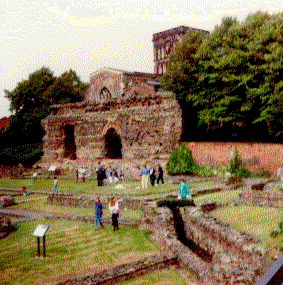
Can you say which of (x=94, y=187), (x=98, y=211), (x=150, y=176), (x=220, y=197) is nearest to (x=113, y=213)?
(x=98, y=211)

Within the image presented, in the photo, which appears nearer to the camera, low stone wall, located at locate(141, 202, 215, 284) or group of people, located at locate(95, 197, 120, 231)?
low stone wall, located at locate(141, 202, 215, 284)

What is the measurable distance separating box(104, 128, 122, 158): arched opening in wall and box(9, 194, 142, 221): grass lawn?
12.7 meters

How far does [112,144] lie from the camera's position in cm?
4172

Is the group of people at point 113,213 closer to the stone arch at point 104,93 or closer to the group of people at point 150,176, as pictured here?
the group of people at point 150,176

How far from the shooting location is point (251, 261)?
12258 mm

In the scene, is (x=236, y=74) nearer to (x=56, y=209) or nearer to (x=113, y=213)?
(x=56, y=209)

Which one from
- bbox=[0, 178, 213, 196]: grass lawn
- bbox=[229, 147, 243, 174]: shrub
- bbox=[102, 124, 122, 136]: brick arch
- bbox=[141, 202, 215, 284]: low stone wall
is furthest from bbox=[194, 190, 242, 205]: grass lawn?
bbox=[102, 124, 122, 136]: brick arch

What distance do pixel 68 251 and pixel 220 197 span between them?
1031 cm

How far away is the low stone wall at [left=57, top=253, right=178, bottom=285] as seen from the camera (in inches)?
474

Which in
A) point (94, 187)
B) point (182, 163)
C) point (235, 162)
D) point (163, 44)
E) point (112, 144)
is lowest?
point (94, 187)

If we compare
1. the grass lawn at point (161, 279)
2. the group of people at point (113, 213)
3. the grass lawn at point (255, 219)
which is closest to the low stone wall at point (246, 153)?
the grass lawn at point (255, 219)

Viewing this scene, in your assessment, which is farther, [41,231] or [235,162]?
[235,162]

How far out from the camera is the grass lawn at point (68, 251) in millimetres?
13398

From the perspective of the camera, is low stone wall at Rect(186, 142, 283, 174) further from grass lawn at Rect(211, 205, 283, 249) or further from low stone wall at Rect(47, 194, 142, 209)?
low stone wall at Rect(47, 194, 142, 209)
